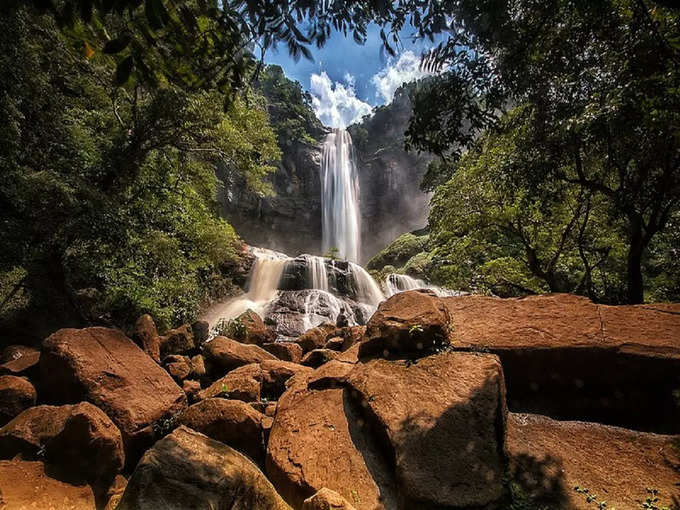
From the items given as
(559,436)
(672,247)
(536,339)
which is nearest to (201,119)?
(536,339)

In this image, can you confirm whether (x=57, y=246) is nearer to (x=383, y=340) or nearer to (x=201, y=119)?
(x=201, y=119)

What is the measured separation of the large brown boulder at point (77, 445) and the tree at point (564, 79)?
435 cm

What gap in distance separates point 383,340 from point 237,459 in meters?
2.41

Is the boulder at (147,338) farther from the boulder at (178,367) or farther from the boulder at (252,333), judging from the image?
the boulder at (252,333)

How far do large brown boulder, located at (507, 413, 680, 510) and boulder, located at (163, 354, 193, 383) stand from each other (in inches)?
192

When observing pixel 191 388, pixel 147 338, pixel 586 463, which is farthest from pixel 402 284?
pixel 586 463

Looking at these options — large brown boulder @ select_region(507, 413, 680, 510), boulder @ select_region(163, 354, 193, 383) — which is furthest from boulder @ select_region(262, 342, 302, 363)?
large brown boulder @ select_region(507, 413, 680, 510)

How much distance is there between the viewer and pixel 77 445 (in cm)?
284

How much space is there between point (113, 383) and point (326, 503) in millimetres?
3349

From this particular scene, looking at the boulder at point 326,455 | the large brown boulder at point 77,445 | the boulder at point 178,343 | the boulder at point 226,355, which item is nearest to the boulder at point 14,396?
the large brown boulder at point 77,445

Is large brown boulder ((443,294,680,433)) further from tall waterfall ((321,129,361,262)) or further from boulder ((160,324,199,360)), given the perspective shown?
tall waterfall ((321,129,361,262))

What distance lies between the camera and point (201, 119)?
286 inches

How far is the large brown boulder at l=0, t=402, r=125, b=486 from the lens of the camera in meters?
2.82

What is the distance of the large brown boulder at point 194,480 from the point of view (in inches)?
59.5
